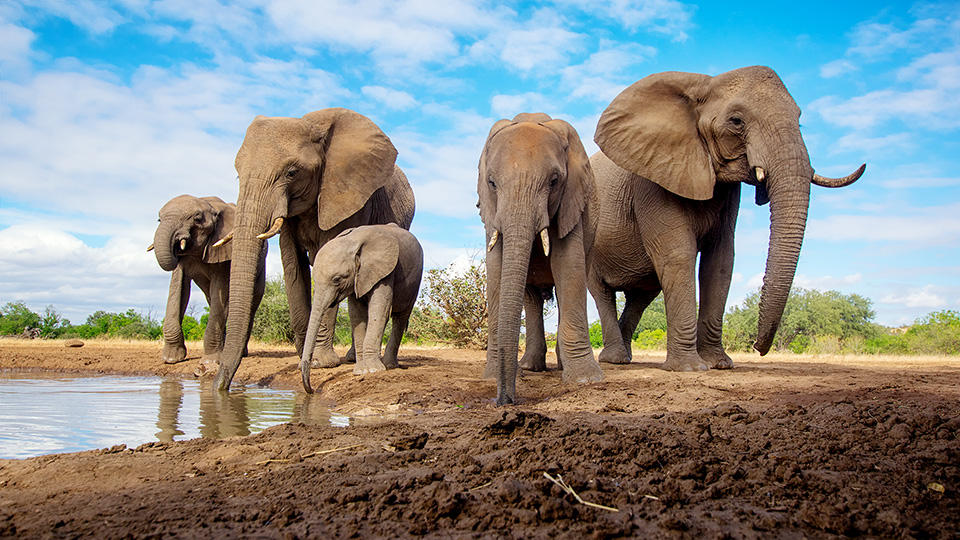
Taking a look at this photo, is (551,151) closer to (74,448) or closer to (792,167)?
(792,167)

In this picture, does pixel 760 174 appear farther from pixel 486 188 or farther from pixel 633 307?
pixel 633 307

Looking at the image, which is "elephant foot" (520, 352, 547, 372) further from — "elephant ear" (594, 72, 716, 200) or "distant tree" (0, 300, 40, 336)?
"distant tree" (0, 300, 40, 336)

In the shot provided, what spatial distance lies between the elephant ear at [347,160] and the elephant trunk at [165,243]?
351 centimetres

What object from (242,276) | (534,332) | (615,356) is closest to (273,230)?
(242,276)

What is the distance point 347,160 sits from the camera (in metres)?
10.0

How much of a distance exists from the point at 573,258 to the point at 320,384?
349 centimetres

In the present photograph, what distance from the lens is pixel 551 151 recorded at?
6.57 metres

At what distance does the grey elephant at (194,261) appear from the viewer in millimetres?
11867

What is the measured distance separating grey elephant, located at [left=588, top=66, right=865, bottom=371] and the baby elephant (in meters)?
2.66

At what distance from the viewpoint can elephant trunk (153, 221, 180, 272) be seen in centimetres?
1176

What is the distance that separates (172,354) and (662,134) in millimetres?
8837

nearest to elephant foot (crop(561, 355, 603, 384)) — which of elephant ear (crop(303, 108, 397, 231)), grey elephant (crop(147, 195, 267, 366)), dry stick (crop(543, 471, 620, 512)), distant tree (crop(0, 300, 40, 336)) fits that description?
elephant ear (crop(303, 108, 397, 231))

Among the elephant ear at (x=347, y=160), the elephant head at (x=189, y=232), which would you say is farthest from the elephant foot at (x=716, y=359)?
the elephant head at (x=189, y=232)

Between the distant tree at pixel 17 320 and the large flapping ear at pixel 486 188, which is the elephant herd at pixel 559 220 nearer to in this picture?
the large flapping ear at pixel 486 188
